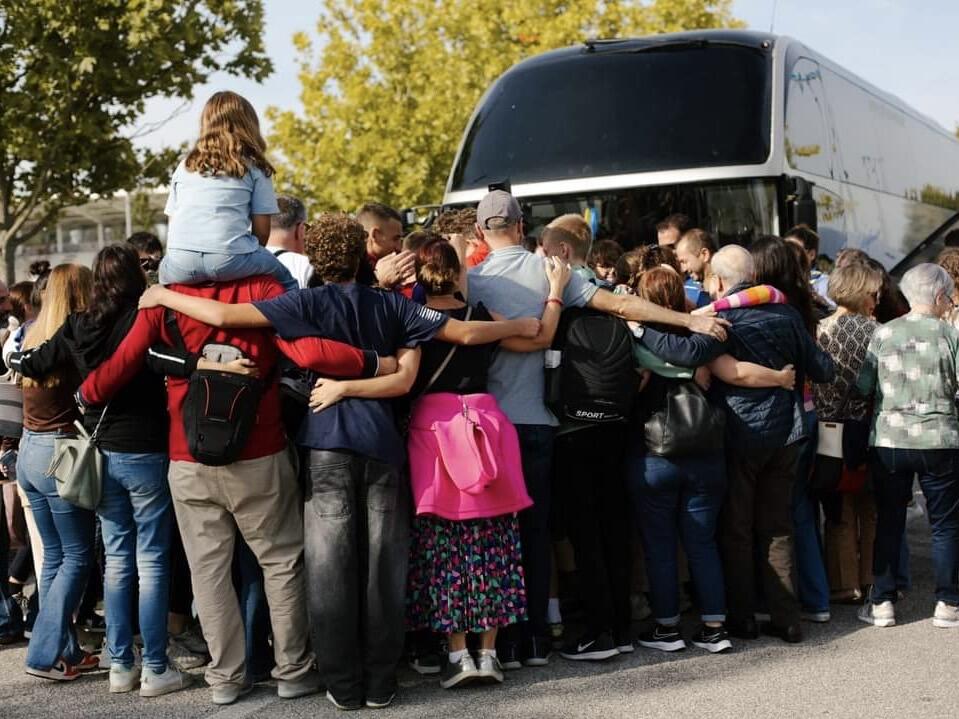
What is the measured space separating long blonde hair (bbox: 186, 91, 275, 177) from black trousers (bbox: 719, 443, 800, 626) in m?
2.63

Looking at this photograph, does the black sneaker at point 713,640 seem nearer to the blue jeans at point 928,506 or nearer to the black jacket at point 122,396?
the blue jeans at point 928,506

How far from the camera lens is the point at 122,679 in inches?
207

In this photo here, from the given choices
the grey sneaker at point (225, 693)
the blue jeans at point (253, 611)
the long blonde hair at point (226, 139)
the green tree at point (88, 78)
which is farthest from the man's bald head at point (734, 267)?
the green tree at point (88, 78)

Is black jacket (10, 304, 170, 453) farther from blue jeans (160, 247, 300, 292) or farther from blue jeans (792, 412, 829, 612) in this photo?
blue jeans (792, 412, 829, 612)

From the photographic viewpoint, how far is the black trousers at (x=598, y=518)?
5598 mm

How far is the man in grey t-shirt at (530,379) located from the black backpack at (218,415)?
1.17 m

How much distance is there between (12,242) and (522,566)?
44.7 ft

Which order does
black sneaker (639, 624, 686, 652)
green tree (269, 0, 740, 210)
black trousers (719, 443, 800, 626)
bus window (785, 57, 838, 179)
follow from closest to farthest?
black sneaker (639, 624, 686, 652) < black trousers (719, 443, 800, 626) < bus window (785, 57, 838, 179) < green tree (269, 0, 740, 210)

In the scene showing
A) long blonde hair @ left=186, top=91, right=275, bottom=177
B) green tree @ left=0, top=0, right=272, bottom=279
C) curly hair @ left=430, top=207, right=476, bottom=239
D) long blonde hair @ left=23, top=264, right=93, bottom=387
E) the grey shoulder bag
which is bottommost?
the grey shoulder bag

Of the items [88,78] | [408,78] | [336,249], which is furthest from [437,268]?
[408,78]

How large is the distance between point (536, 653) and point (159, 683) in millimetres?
1653

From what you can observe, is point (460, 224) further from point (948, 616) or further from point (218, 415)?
point (948, 616)

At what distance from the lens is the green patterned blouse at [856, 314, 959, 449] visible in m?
6.02

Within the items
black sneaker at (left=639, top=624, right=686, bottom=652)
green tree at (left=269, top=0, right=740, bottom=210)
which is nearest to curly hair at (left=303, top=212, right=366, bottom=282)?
black sneaker at (left=639, top=624, right=686, bottom=652)
